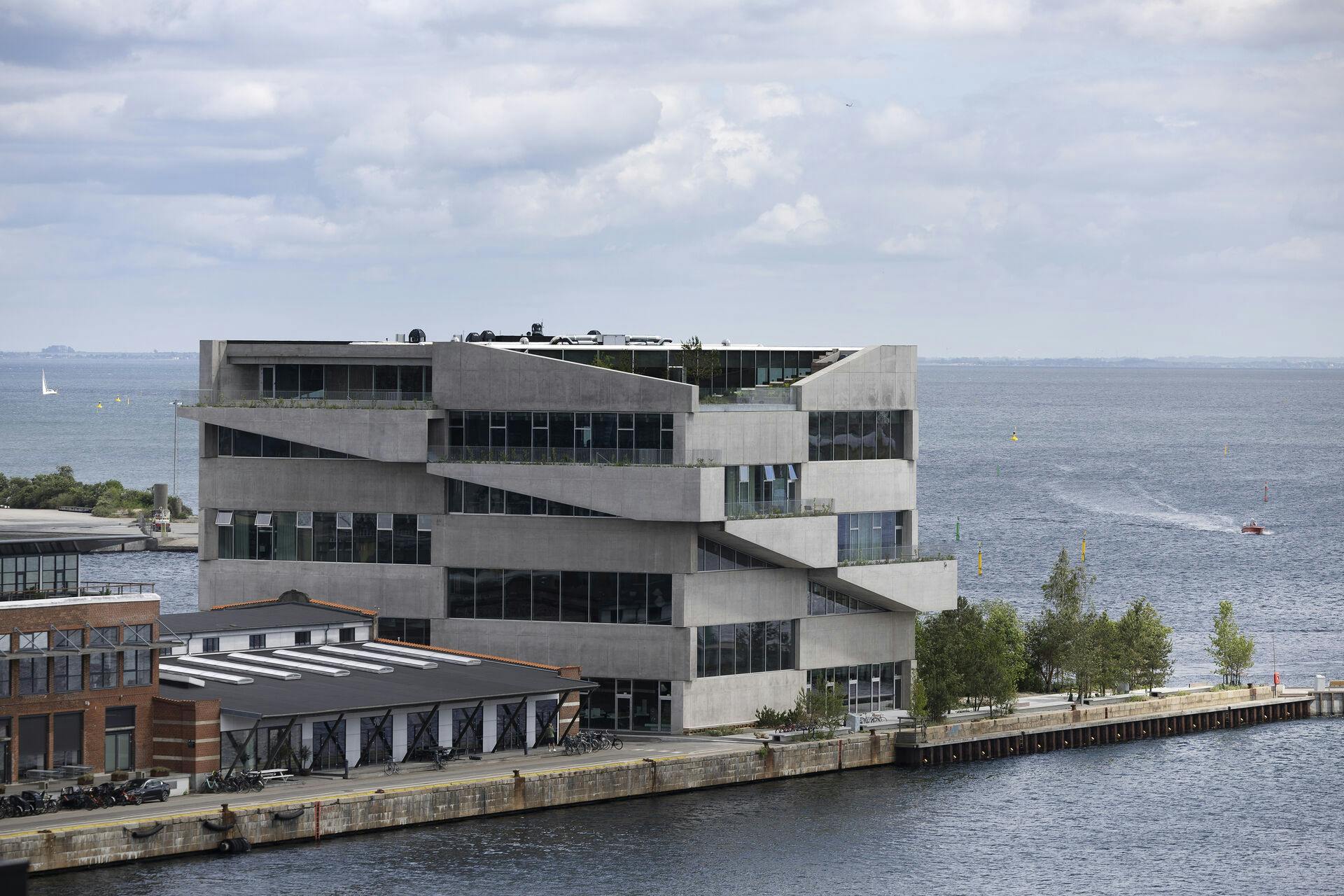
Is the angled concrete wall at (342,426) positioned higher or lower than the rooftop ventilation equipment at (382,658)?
higher

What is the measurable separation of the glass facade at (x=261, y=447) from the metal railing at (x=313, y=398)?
149 cm

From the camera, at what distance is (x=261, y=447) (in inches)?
3927

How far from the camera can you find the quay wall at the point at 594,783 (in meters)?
67.8

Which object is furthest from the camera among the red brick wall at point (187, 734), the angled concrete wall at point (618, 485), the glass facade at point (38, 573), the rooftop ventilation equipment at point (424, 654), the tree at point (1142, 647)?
the tree at point (1142, 647)

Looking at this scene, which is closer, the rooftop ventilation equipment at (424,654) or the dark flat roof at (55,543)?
the dark flat roof at (55,543)

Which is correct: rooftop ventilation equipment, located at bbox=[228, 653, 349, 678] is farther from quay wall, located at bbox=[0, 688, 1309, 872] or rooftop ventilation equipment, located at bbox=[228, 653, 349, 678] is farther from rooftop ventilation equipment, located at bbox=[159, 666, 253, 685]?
quay wall, located at bbox=[0, 688, 1309, 872]

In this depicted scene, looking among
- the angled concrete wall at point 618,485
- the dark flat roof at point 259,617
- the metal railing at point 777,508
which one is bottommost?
the dark flat roof at point 259,617

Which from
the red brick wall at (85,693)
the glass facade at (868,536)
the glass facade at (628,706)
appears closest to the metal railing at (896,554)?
the glass facade at (868,536)

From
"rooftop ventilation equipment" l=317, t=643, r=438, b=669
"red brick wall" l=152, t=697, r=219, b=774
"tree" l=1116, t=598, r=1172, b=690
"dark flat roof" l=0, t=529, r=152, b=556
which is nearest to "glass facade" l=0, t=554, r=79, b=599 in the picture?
"dark flat roof" l=0, t=529, r=152, b=556

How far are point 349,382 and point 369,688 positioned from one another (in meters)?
21.2

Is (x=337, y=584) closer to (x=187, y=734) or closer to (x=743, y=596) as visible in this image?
(x=743, y=596)

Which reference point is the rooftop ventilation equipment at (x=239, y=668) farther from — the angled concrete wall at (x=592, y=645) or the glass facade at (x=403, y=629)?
the angled concrete wall at (x=592, y=645)

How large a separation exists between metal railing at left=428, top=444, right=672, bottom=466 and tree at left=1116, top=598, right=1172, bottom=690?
32.4 m

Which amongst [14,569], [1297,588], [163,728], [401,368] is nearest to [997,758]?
[401,368]
